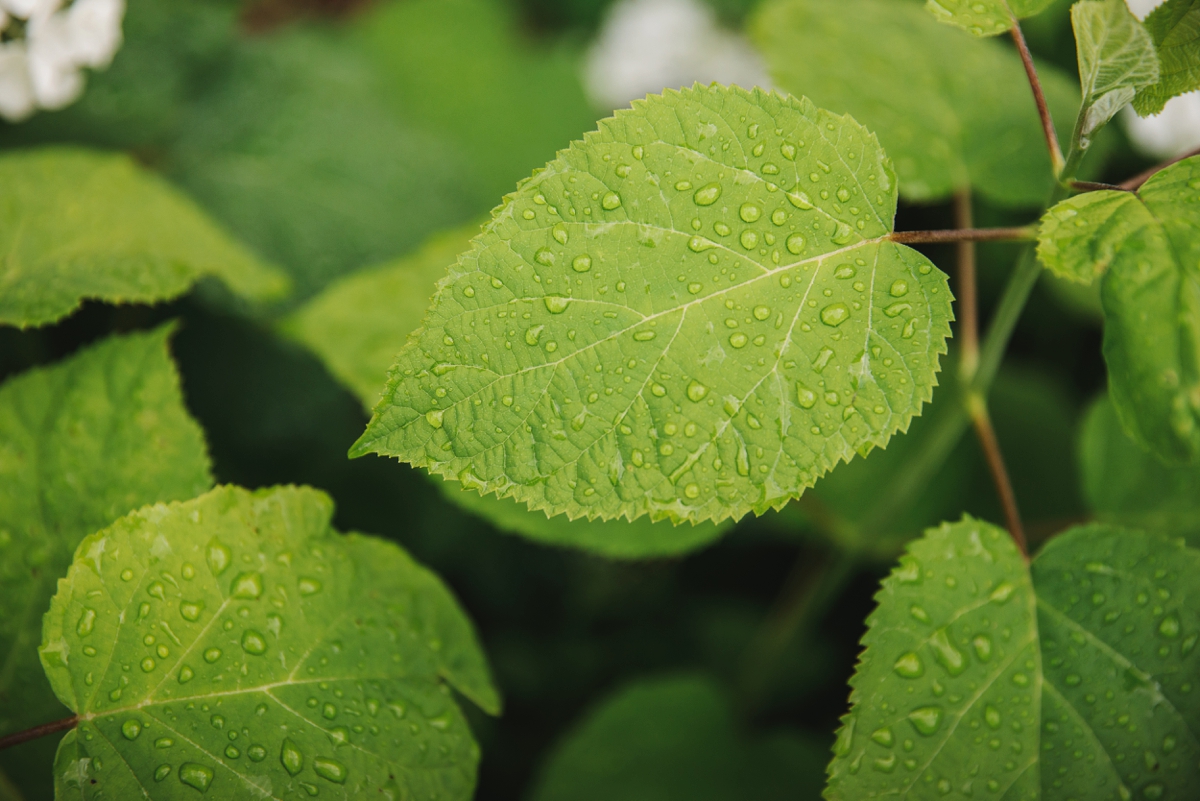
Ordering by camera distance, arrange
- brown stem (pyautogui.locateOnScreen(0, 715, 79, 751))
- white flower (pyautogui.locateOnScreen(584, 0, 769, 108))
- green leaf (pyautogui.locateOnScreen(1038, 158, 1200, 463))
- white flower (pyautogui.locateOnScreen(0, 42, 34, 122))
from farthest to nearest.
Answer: white flower (pyautogui.locateOnScreen(584, 0, 769, 108)), white flower (pyautogui.locateOnScreen(0, 42, 34, 122)), brown stem (pyautogui.locateOnScreen(0, 715, 79, 751)), green leaf (pyautogui.locateOnScreen(1038, 158, 1200, 463))

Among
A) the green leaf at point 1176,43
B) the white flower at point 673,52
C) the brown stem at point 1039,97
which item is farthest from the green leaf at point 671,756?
the white flower at point 673,52

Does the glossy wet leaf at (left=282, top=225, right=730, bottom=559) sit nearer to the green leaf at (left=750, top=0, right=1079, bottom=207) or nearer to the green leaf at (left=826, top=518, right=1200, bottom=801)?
the green leaf at (left=826, top=518, right=1200, bottom=801)

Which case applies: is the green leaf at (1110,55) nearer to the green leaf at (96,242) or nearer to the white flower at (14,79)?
the green leaf at (96,242)

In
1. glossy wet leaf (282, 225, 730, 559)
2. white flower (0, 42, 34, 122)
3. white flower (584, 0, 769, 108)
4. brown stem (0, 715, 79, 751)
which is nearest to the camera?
brown stem (0, 715, 79, 751)

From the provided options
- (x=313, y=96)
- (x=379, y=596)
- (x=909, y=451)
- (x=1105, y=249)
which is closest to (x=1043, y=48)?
(x=909, y=451)

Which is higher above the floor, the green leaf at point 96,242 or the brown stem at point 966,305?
the brown stem at point 966,305

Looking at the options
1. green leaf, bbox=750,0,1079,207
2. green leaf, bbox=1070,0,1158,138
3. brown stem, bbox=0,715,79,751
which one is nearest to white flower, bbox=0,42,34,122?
brown stem, bbox=0,715,79,751

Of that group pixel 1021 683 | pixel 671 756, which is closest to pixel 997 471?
pixel 1021 683
